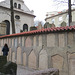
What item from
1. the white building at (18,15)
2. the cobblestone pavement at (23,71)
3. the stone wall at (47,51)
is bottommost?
the cobblestone pavement at (23,71)

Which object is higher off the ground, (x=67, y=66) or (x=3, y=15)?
(x=3, y=15)

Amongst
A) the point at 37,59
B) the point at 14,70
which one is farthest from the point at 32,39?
the point at 14,70

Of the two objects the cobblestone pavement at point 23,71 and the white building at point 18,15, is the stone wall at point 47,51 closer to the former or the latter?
the cobblestone pavement at point 23,71

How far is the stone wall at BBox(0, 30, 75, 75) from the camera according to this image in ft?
18.1

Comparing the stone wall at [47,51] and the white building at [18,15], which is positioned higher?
the white building at [18,15]

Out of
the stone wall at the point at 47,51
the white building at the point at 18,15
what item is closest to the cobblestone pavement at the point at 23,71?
the stone wall at the point at 47,51

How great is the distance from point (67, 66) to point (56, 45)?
129 centimetres

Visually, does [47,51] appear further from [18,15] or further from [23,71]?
[18,15]

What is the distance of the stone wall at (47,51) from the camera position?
18.1 feet

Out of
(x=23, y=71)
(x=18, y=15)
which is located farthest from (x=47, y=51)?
(x=18, y=15)

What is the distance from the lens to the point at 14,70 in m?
2.79

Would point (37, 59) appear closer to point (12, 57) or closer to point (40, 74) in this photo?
point (12, 57)

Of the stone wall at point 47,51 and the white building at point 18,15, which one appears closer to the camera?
the stone wall at point 47,51

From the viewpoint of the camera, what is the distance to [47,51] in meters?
6.41
